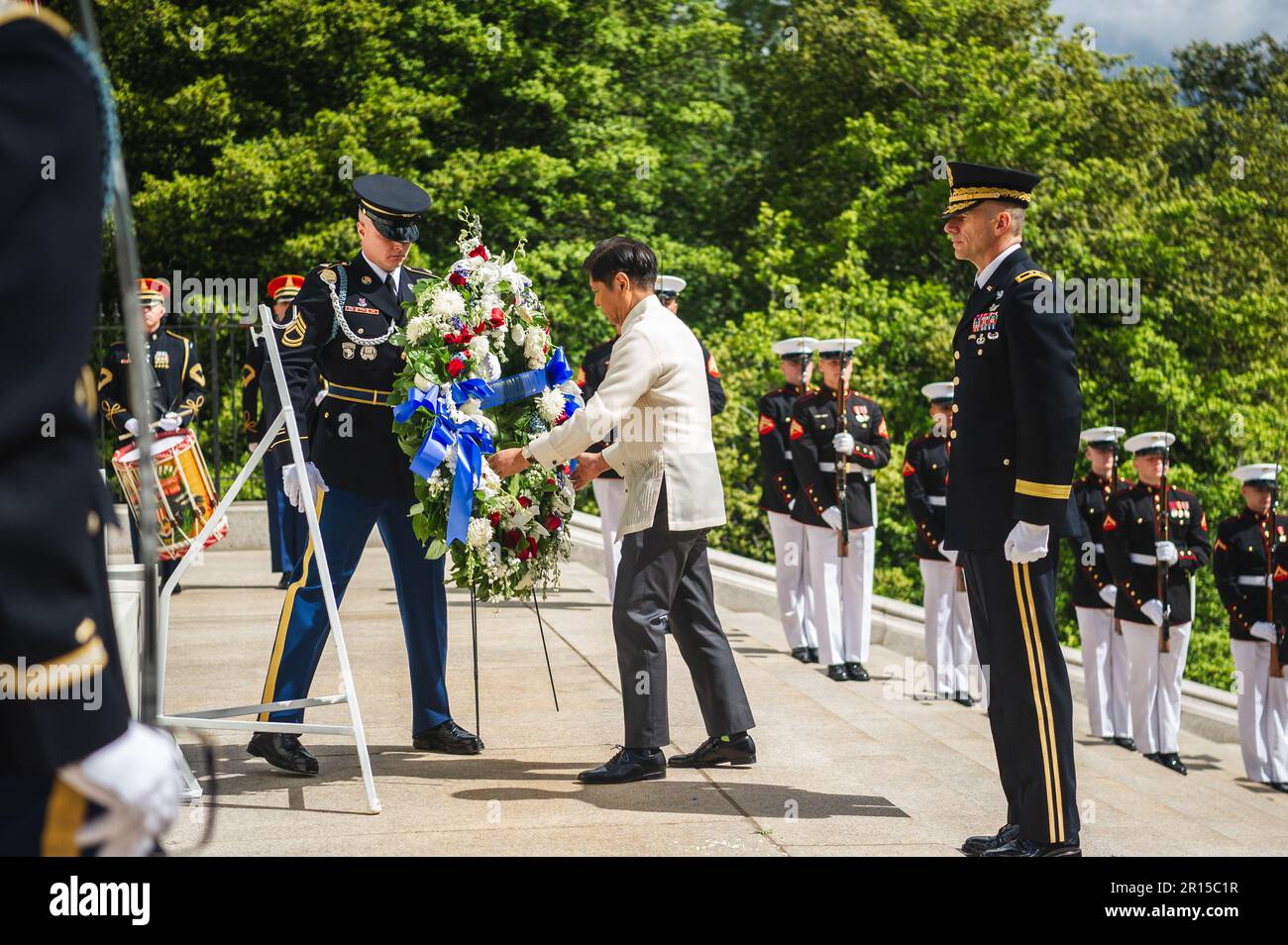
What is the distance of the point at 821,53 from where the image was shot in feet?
105

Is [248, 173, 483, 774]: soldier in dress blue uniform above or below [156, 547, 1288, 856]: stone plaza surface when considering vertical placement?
above

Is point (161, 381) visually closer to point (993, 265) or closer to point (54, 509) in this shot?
point (993, 265)

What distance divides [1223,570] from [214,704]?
26.1ft

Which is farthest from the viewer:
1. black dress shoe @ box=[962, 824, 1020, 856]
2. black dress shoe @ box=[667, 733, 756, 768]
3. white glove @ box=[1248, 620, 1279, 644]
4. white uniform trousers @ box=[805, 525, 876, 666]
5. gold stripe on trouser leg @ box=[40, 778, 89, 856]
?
white glove @ box=[1248, 620, 1279, 644]

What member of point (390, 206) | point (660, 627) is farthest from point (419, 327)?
point (660, 627)

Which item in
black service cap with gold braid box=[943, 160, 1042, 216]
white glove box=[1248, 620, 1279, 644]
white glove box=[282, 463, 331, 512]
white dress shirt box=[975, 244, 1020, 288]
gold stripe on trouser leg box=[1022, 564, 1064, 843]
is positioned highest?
black service cap with gold braid box=[943, 160, 1042, 216]

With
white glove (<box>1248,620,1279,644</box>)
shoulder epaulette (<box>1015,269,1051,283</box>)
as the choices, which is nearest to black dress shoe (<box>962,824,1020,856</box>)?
shoulder epaulette (<box>1015,269,1051,283</box>)

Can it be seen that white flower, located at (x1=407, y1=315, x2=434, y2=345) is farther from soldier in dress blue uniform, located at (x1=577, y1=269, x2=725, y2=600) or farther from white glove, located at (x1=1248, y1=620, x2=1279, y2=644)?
white glove, located at (x1=1248, y1=620, x2=1279, y2=644)

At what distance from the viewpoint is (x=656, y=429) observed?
579 centimetres

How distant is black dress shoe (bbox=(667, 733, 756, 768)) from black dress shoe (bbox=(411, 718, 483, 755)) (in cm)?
88

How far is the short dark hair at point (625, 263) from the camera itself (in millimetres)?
5863

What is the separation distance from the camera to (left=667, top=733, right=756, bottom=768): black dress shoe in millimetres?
5992

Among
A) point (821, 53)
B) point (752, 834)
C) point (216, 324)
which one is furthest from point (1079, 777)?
point (821, 53)

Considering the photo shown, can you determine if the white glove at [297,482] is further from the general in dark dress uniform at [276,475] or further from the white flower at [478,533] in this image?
the general in dark dress uniform at [276,475]
